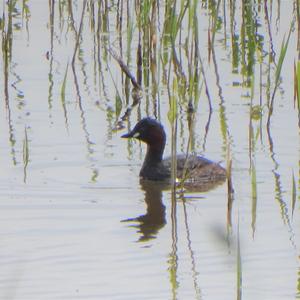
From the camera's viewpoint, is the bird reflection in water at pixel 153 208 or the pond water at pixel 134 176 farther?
the bird reflection in water at pixel 153 208

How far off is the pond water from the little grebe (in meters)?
0.14

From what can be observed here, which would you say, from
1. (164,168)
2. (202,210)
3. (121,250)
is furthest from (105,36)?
(121,250)

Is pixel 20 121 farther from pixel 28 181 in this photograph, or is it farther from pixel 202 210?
pixel 202 210

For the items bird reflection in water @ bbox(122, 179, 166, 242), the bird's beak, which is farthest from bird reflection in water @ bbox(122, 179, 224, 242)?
the bird's beak

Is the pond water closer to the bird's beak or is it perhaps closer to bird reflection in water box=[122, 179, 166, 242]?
bird reflection in water box=[122, 179, 166, 242]

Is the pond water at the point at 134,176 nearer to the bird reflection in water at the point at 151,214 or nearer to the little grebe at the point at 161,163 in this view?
the bird reflection in water at the point at 151,214

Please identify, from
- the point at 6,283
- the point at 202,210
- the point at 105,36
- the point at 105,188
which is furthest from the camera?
the point at 105,36

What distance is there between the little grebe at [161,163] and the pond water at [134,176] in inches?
5.5

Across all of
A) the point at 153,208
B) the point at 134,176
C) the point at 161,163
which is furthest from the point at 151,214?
the point at 161,163

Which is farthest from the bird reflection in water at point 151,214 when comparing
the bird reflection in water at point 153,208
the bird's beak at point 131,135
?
the bird's beak at point 131,135

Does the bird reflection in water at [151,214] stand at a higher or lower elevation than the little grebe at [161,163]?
lower

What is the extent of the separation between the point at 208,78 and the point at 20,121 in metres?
2.30

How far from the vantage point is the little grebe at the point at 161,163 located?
388 inches

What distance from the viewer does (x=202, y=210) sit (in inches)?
351
